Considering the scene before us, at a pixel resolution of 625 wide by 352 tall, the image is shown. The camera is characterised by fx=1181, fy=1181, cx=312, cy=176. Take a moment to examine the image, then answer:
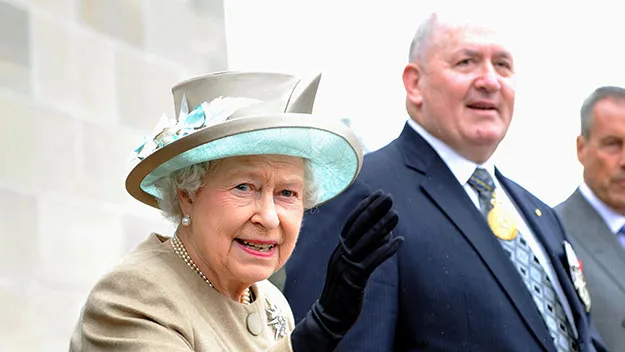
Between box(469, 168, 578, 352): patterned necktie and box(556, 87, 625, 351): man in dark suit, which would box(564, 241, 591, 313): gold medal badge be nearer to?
box(469, 168, 578, 352): patterned necktie

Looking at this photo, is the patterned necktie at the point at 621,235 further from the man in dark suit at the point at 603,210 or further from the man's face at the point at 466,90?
the man's face at the point at 466,90

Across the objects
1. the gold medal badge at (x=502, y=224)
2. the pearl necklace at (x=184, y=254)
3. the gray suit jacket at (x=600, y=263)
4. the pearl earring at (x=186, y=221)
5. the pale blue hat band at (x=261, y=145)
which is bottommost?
the gray suit jacket at (x=600, y=263)

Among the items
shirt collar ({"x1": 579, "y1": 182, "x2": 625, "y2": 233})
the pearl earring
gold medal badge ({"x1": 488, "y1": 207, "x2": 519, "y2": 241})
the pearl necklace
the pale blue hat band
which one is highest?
the pale blue hat band

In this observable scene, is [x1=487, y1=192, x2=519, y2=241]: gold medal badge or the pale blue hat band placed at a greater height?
the pale blue hat band

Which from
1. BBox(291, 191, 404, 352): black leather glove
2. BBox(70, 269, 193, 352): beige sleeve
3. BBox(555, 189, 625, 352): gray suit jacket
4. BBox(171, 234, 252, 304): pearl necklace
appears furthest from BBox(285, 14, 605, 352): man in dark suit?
BBox(291, 191, 404, 352): black leather glove

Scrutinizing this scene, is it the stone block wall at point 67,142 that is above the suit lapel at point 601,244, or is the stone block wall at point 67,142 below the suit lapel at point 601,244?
above

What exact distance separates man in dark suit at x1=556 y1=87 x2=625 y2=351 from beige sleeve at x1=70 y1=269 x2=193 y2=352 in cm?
261

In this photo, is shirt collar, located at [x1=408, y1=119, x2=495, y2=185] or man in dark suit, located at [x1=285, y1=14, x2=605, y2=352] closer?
man in dark suit, located at [x1=285, y1=14, x2=605, y2=352]

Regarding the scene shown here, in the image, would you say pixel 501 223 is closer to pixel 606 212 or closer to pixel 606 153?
pixel 606 212

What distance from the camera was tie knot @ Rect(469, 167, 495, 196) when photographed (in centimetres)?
458

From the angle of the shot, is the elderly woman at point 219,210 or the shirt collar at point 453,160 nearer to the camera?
the elderly woman at point 219,210

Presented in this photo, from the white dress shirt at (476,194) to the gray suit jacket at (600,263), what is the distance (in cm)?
70

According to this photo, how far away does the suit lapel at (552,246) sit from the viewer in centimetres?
446

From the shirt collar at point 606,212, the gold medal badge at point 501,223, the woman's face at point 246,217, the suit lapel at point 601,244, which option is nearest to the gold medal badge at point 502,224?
the gold medal badge at point 501,223
